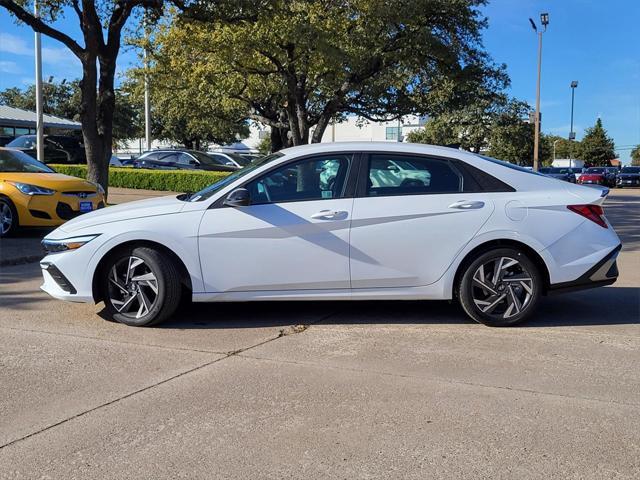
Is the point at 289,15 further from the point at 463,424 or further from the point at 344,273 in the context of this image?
the point at 463,424

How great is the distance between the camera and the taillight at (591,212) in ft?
18.2

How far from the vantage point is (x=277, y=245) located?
17.9 ft

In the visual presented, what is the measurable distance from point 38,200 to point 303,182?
6.29 m

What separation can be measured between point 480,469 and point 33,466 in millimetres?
2240

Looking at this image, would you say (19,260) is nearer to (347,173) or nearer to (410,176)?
(347,173)

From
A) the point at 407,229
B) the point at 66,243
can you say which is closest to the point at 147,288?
the point at 66,243

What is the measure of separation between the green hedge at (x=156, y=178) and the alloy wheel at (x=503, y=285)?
14840 millimetres

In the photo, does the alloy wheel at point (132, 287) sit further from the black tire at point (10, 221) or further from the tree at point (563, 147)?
the tree at point (563, 147)

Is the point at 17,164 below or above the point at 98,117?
below

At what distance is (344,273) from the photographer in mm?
5504

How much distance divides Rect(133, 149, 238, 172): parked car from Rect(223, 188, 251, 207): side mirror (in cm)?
1802

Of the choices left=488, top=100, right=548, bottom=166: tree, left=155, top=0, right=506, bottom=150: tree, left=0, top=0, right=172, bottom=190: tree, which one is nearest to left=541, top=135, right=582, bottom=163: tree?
left=488, top=100, right=548, bottom=166: tree

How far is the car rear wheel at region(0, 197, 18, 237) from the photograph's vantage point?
33.5ft

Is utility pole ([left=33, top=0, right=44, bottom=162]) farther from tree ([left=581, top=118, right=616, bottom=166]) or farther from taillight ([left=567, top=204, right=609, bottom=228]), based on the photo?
tree ([left=581, top=118, right=616, bottom=166])
